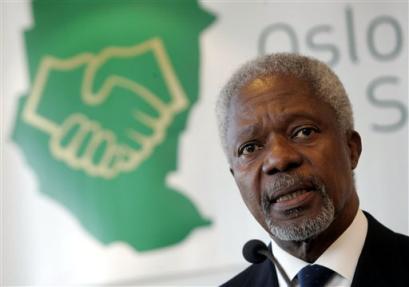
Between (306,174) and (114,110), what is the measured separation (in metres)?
0.89

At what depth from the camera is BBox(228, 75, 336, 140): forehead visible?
72 centimetres

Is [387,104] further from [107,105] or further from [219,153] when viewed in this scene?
[107,105]

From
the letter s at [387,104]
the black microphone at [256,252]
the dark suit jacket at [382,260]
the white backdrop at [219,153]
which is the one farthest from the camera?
the letter s at [387,104]

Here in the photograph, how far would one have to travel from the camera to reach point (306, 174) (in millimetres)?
695

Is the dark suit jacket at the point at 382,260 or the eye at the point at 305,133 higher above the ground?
the eye at the point at 305,133

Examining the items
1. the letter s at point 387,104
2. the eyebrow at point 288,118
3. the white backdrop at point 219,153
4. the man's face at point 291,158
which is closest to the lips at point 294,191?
the man's face at point 291,158

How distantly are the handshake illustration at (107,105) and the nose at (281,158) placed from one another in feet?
2.60

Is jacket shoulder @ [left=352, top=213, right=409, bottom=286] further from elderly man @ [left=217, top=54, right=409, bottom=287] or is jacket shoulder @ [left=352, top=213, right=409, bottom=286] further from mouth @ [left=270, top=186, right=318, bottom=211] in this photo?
mouth @ [left=270, top=186, right=318, bottom=211]

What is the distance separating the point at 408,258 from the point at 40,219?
3.60ft

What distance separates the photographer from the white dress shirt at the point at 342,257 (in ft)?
2.29

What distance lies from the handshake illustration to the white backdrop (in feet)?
0.28

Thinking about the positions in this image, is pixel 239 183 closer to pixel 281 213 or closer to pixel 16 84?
pixel 281 213

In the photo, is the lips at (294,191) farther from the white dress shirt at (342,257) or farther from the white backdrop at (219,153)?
the white backdrop at (219,153)

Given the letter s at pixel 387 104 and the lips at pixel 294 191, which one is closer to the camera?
the lips at pixel 294 191
